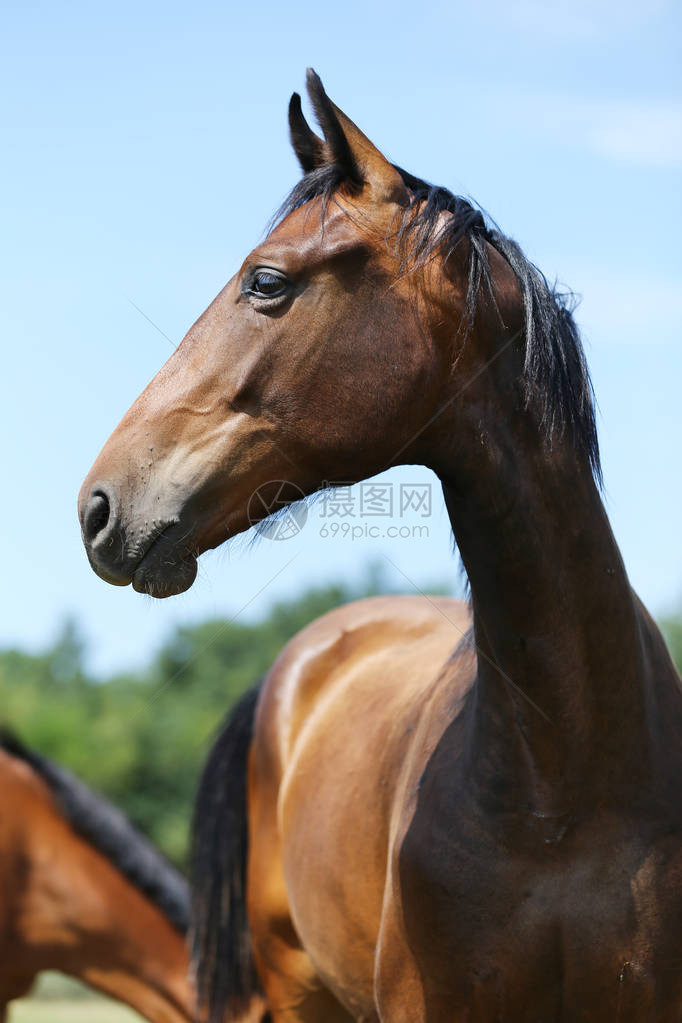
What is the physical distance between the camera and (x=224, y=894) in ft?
16.0

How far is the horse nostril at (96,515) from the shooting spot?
7.78ft

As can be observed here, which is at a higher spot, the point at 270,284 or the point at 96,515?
the point at 270,284

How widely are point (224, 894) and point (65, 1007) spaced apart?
14.3 metres

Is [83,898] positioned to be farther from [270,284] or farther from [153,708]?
[153,708]

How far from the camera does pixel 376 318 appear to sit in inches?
97.1

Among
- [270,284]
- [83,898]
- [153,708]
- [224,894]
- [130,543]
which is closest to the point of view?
[130,543]

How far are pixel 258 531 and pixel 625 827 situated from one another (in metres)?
1.14

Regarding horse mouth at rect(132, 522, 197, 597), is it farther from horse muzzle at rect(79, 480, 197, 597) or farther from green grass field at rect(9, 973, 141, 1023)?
green grass field at rect(9, 973, 141, 1023)

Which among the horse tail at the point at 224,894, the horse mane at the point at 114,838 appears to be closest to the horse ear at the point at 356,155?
the horse tail at the point at 224,894

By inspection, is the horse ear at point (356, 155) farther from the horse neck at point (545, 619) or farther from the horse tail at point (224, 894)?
the horse tail at point (224, 894)

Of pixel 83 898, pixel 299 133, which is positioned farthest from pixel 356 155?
pixel 83 898

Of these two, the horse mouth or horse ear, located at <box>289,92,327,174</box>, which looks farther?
horse ear, located at <box>289,92,327,174</box>

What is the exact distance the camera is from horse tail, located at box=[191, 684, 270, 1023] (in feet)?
15.9

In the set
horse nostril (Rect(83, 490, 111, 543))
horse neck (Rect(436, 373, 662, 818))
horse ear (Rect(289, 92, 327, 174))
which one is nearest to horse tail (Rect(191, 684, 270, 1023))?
horse neck (Rect(436, 373, 662, 818))
